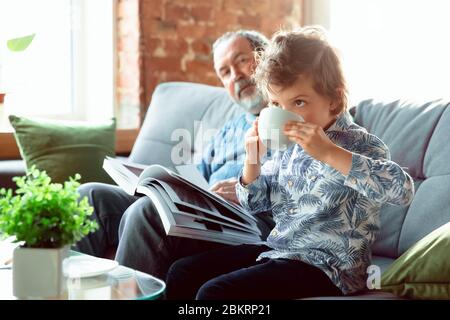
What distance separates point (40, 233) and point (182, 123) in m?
1.66

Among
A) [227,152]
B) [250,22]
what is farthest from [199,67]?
[227,152]

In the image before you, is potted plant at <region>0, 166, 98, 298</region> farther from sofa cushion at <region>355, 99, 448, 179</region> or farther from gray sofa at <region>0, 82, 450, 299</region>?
sofa cushion at <region>355, 99, 448, 179</region>

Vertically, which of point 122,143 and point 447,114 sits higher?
point 447,114

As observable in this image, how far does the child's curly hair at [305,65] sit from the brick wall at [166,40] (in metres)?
1.73

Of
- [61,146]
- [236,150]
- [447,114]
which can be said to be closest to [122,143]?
[61,146]

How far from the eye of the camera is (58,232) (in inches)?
55.5

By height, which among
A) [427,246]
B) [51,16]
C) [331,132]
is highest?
[51,16]

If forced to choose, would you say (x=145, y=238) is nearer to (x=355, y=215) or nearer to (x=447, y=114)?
(x=355, y=215)

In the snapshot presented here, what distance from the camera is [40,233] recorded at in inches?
55.1

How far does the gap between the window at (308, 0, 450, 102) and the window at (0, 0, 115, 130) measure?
1204mm

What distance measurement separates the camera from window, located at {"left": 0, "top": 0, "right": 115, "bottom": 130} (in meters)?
3.57

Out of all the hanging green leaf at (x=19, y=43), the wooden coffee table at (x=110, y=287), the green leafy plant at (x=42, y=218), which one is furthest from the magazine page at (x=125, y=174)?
the hanging green leaf at (x=19, y=43)

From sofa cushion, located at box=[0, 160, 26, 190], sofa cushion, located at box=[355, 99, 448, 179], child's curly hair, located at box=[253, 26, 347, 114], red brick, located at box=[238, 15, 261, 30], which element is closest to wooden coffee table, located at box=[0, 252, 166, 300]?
child's curly hair, located at box=[253, 26, 347, 114]
